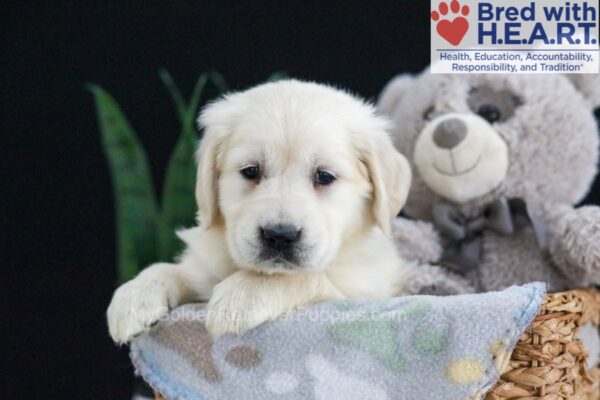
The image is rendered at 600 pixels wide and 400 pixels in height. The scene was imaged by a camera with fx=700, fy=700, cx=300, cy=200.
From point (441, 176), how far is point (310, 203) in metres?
0.69

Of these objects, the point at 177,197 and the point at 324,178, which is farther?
the point at 177,197

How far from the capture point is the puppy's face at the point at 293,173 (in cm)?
173

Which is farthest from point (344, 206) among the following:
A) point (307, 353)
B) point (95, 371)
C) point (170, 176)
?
point (95, 371)

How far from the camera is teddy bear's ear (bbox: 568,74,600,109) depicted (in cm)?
241

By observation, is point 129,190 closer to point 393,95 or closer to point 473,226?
point 393,95

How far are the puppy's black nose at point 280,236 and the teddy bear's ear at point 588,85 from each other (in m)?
1.30

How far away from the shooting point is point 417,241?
2391mm

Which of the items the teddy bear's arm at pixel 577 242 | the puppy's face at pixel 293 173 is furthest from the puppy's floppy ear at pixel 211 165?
the teddy bear's arm at pixel 577 242

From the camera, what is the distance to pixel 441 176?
7.60 ft

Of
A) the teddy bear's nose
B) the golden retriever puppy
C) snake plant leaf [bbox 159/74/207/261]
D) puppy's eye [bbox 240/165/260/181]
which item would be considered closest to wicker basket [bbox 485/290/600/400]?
the golden retriever puppy

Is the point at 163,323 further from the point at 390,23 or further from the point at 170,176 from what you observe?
the point at 390,23

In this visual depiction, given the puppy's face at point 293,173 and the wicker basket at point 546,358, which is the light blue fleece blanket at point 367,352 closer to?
the wicker basket at point 546,358

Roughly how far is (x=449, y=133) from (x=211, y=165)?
0.79 m

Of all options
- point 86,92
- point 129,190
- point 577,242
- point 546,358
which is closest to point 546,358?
point 546,358
